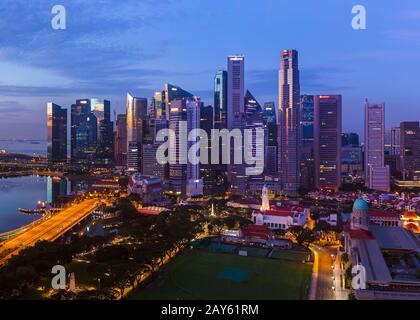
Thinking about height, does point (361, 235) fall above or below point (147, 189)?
below

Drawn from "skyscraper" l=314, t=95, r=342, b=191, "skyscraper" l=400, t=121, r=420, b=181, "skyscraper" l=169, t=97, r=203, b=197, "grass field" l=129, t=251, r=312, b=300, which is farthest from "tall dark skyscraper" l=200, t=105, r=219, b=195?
"grass field" l=129, t=251, r=312, b=300

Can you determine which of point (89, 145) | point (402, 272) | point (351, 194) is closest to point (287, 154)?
point (351, 194)

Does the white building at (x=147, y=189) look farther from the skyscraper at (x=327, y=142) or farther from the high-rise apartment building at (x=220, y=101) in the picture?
the high-rise apartment building at (x=220, y=101)

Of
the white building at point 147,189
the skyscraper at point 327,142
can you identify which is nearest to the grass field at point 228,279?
the white building at point 147,189

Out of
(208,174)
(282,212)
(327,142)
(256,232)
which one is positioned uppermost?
(327,142)

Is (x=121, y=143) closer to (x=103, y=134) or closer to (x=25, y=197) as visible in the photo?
(x=103, y=134)

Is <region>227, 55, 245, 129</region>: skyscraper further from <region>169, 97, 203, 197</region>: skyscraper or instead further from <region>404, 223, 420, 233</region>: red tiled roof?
<region>404, 223, 420, 233</region>: red tiled roof

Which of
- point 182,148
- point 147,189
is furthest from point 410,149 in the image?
point 147,189
